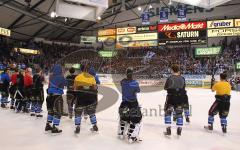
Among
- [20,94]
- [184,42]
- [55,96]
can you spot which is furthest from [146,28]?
[55,96]

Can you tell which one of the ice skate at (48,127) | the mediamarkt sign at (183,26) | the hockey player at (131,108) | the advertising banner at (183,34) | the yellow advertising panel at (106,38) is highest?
the mediamarkt sign at (183,26)

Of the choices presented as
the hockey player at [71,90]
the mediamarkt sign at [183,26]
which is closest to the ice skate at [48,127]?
the hockey player at [71,90]

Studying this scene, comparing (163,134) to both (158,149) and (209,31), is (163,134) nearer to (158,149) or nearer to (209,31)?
(158,149)

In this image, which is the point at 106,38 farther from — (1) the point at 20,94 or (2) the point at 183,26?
(1) the point at 20,94

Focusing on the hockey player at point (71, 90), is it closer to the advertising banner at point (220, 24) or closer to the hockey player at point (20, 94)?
the hockey player at point (20, 94)

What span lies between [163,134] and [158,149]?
135 centimetres

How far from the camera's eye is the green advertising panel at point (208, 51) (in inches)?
1005

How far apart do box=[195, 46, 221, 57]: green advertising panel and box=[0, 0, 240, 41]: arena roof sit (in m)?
7.76

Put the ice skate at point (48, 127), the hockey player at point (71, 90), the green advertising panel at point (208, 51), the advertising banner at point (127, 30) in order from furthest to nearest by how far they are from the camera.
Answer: the advertising banner at point (127, 30) < the green advertising panel at point (208, 51) < the hockey player at point (71, 90) < the ice skate at point (48, 127)

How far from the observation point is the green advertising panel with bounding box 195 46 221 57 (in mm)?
25531

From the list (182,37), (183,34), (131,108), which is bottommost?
(131,108)

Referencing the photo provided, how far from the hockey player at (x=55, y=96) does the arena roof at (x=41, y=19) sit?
18.6 meters

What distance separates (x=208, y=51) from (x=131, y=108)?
69.2ft

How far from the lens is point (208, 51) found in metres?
25.7
